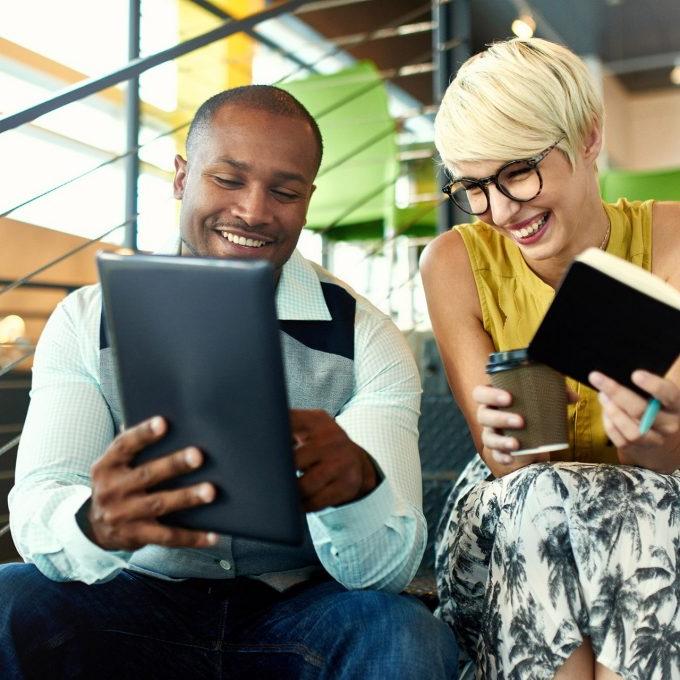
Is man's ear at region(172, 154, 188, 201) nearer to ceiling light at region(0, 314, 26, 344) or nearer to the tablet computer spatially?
the tablet computer

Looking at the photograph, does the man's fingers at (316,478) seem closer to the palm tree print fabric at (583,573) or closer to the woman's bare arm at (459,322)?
the palm tree print fabric at (583,573)

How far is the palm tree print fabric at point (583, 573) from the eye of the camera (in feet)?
4.17

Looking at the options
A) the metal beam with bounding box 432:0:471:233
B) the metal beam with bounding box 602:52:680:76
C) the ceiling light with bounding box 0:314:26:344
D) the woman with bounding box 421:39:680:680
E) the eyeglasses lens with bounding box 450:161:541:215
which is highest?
the metal beam with bounding box 602:52:680:76

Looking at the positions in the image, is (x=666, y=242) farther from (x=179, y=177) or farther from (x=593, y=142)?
(x=179, y=177)

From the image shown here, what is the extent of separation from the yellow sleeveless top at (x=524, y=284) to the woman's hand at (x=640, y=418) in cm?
26

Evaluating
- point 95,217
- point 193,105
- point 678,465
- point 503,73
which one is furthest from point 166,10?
point 678,465

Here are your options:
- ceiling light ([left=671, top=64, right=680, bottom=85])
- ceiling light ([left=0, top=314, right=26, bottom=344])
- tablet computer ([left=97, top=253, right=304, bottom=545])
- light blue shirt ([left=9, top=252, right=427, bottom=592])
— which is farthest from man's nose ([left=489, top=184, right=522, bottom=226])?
ceiling light ([left=671, top=64, right=680, bottom=85])

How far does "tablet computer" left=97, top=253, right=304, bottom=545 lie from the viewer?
943mm

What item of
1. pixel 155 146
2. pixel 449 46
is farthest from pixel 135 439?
pixel 155 146

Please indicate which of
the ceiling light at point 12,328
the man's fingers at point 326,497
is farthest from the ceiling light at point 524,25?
the man's fingers at point 326,497

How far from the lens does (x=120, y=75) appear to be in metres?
1.92

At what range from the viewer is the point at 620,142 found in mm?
10391

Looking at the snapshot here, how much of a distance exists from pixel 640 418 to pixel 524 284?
1.83 ft

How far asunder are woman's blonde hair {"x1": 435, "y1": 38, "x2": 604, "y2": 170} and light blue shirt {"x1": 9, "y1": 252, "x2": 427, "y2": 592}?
34 centimetres
